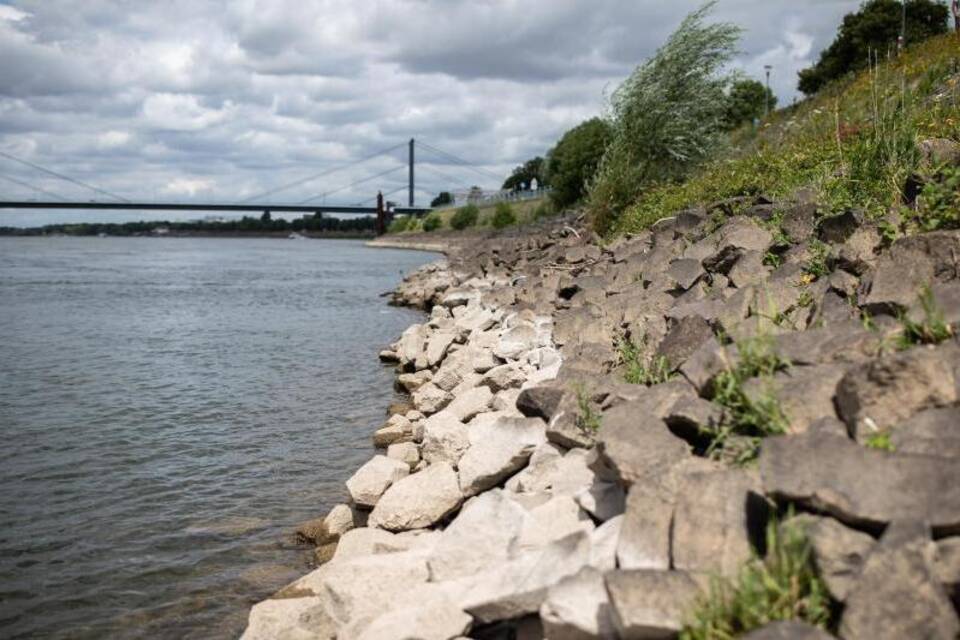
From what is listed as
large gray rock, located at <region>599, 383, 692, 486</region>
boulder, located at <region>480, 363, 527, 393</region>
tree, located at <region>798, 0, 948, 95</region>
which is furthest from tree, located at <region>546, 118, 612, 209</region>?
large gray rock, located at <region>599, 383, 692, 486</region>

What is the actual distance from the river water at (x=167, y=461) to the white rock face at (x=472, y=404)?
1.29m

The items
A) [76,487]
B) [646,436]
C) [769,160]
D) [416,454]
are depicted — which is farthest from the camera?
[769,160]

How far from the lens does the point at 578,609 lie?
3.07m

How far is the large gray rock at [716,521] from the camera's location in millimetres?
3074

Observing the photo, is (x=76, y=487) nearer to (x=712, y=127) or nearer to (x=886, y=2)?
(x=712, y=127)

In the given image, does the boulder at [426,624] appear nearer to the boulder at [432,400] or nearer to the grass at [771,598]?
the grass at [771,598]

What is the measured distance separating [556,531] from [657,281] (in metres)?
4.31

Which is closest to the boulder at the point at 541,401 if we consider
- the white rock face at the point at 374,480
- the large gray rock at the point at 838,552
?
the white rock face at the point at 374,480

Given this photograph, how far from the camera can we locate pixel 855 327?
162 inches

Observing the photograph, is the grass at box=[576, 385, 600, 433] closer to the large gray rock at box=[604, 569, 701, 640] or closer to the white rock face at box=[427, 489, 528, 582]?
the white rock face at box=[427, 489, 528, 582]

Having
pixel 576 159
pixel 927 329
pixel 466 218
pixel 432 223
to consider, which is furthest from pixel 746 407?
pixel 432 223

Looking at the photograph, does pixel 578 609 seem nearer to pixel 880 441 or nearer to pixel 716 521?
pixel 716 521

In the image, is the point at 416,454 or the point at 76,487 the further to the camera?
the point at 76,487

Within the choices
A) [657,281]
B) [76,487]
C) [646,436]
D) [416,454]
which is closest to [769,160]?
[657,281]
